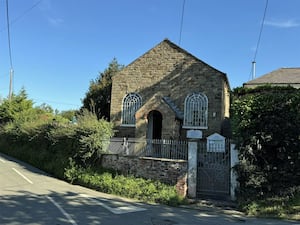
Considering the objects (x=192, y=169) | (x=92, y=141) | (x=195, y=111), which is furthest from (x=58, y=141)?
(x=195, y=111)

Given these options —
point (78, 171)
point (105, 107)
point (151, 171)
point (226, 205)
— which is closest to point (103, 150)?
point (78, 171)

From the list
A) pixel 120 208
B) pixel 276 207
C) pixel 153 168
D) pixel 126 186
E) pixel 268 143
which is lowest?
pixel 120 208

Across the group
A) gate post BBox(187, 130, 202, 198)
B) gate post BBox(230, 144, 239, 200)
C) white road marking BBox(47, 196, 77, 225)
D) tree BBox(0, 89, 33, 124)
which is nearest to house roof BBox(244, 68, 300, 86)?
gate post BBox(230, 144, 239, 200)

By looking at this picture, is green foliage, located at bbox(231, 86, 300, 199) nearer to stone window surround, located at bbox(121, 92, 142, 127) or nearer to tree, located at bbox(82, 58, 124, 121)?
stone window surround, located at bbox(121, 92, 142, 127)

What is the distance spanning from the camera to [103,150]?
1570cm

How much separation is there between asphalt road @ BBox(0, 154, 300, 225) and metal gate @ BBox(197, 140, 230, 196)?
7.28ft

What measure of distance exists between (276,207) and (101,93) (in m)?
21.3

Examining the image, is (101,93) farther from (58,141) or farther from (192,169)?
(192,169)

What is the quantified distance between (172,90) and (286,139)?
Answer: 1012 centimetres

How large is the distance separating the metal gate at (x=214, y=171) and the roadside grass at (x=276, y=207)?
64.9 inches

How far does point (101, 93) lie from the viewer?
97.1 feet

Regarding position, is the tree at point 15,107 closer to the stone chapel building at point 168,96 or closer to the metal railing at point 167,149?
the stone chapel building at point 168,96

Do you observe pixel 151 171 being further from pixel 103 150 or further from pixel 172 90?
pixel 172 90

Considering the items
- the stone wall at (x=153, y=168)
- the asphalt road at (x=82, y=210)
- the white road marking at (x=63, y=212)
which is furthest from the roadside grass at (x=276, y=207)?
the white road marking at (x=63, y=212)
